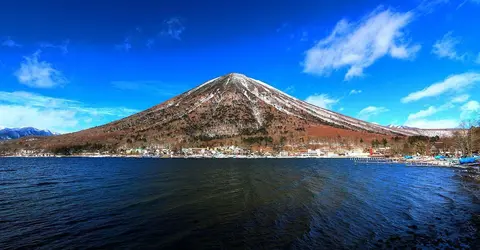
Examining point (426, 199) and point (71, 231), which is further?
point (426, 199)

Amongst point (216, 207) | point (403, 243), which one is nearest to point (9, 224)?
point (216, 207)

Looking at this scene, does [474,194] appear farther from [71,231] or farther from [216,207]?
[71,231]

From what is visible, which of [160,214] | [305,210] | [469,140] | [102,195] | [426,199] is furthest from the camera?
[469,140]

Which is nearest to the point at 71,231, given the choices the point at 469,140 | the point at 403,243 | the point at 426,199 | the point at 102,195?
the point at 102,195

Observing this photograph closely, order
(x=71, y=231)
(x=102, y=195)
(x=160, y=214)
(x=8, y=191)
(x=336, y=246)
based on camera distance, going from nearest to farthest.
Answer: (x=336, y=246), (x=71, y=231), (x=160, y=214), (x=102, y=195), (x=8, y=191)

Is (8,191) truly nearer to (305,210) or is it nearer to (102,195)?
(102,195)

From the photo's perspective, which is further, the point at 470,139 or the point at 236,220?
the point at 470,139

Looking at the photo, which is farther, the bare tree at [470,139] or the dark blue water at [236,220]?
the bare tree at [470,139]

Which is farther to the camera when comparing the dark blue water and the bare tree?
the bare tree

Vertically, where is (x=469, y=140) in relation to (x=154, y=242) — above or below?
above
